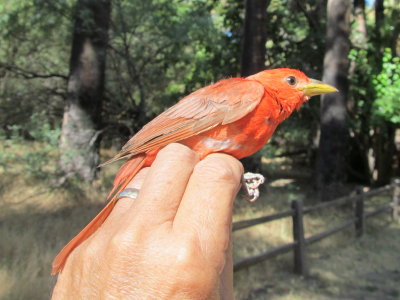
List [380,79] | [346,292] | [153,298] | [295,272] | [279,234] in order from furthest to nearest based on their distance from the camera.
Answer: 1. [380,79]
2. [279,234]
3. [295,272]
4. [346,292]
5. [153,298]

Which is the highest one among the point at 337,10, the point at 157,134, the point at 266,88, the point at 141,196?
the point at 337,10

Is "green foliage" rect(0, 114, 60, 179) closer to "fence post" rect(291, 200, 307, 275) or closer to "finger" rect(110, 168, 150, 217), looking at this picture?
"fence post" rect(291, 200, 307, 275)

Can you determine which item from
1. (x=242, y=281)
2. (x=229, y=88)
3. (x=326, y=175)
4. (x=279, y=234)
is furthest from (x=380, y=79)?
(x=229, y=88)

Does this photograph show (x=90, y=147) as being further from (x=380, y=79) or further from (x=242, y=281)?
(x=380, y=79)

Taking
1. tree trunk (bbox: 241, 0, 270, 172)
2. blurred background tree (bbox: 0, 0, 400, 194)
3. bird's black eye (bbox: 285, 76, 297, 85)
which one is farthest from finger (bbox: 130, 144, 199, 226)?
tree trunk (bbox: 241, 0, 270, 172)

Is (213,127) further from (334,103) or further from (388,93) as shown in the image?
(388,93)

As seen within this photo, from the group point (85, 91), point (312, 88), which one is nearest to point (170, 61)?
point (85, 91)
